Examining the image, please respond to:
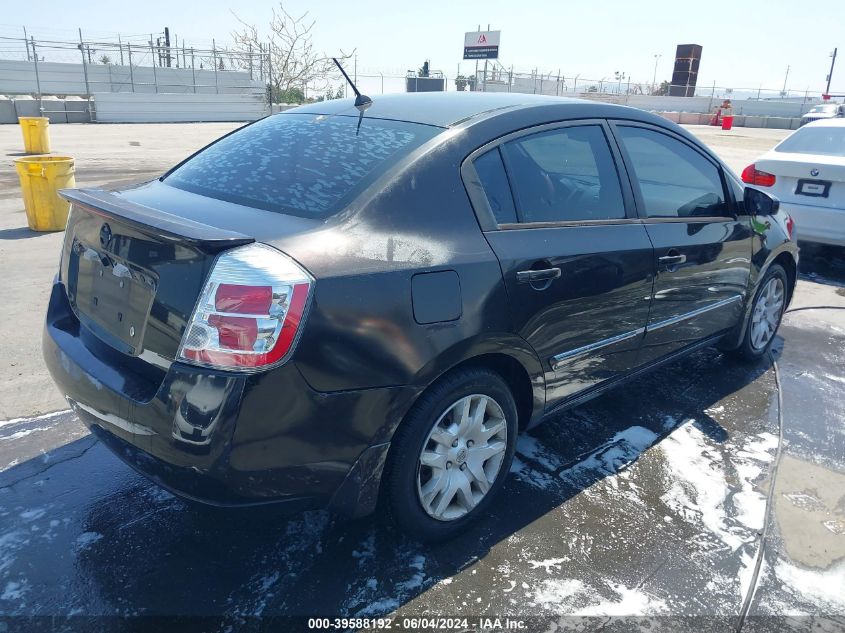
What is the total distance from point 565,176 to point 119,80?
33.8 m

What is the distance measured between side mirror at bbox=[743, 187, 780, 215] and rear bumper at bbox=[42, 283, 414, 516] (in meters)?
2.91

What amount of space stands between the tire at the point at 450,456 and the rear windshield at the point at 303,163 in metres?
0.83

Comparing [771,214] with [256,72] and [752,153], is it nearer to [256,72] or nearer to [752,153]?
[752,153]

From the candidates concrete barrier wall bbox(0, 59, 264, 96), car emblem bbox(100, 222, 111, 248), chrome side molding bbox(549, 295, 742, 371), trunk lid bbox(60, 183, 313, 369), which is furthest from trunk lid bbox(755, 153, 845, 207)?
concrete barrier wall bbox(0, 59, 264, 96)

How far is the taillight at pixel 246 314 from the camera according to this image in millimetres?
2031

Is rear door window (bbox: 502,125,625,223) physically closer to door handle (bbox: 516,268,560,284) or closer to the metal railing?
door handle (bbox: 516,268,560,284)

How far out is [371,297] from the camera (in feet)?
7.20

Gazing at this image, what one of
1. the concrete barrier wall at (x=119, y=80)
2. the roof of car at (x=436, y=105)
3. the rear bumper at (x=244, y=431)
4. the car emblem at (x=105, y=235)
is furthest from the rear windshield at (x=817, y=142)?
the concrete barrier wall at (x=119, y=80)

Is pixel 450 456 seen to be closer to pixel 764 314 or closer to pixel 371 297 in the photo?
pixel 371 297

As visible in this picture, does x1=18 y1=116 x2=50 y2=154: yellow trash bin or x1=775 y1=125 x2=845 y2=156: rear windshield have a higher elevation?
x1=775 y1=125 x2=845 y2=156: rear windshield

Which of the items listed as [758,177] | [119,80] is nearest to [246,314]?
[758,177]

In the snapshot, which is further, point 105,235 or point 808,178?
point 808,178

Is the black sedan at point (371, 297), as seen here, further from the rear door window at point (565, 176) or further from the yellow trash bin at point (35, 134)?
the yellow trash bin at point (35, 134)

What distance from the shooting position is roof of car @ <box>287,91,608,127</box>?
286 cm
